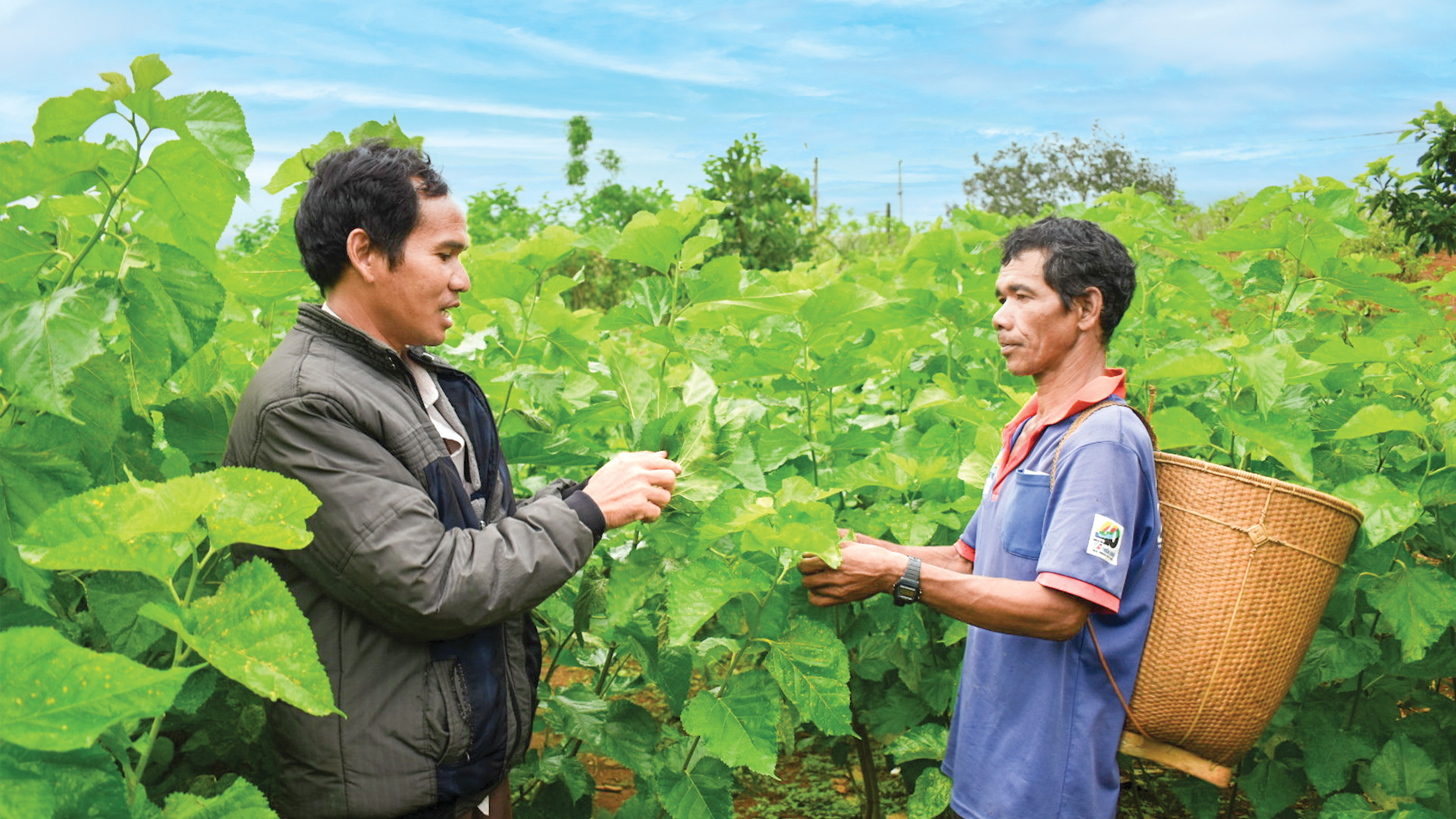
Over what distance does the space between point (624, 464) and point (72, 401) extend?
0.89m

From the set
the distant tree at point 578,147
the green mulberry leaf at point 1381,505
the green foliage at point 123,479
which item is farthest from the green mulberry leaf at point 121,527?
the distant tree at point 578,147

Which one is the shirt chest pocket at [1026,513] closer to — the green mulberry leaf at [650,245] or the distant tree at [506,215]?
the green mulberry leaf at [650,245]

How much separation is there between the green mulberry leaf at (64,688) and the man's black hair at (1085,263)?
1.89 meters

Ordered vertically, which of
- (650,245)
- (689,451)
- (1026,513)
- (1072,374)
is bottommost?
(1026,513)

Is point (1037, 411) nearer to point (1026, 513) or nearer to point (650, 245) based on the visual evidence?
point (1026, 513)

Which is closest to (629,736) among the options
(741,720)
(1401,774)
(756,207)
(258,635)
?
(741,720)

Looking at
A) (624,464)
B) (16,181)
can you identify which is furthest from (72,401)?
(624,464)

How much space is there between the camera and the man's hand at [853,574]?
7.16 feet

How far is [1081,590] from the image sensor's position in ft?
6.78

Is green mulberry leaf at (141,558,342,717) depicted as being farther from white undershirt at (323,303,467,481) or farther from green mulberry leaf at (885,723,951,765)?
green mulberry leaf at (885,723,951,765)

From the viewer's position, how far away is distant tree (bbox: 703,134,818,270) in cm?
1209

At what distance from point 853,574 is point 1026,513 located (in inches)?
15.4

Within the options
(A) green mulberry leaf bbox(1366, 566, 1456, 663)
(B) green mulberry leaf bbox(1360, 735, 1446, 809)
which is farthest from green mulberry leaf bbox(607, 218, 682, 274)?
(B) green mulberry leaf bbox(1360, 735, 1446, 809)

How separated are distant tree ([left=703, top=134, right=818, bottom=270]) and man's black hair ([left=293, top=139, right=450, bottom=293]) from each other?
990 centimetres
